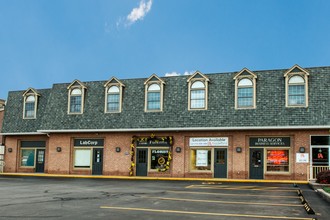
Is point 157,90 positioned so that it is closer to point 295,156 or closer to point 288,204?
point 295,156

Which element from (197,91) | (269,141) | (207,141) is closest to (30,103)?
(197,91)

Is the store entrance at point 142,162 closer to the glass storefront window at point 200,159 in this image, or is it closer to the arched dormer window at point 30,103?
the glass storefront window at point 200,159

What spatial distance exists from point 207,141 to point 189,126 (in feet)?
5.45

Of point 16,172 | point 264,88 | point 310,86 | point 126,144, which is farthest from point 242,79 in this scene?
point 16,172

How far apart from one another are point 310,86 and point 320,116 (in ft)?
7.50

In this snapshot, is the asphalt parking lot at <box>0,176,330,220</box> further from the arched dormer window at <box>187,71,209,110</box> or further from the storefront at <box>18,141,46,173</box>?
the storefront at <box>18,141,46,173</box>

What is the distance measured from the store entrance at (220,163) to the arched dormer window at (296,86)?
18.0 feet

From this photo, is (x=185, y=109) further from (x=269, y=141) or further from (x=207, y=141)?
(x=269, y=141)

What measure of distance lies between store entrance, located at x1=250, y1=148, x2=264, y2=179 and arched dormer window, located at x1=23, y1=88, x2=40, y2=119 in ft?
62.1

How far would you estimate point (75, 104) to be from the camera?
33.0 m

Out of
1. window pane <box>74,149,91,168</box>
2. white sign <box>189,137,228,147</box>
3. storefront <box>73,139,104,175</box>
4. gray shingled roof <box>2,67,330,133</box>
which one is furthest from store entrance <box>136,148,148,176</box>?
window pane <box>74,149,91,168</box>

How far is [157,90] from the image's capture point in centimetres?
3072

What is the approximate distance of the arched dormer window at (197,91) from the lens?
96.4ft

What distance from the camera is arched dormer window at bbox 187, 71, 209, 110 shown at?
29.4m
